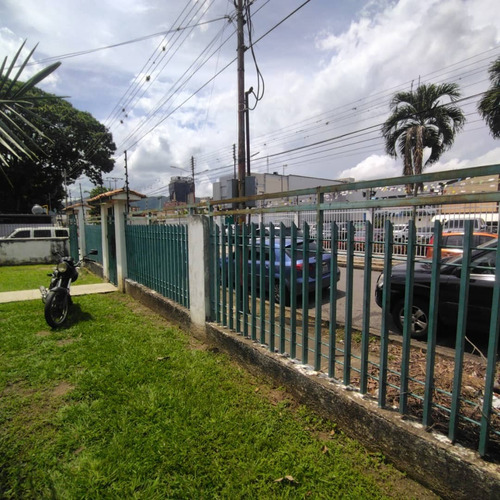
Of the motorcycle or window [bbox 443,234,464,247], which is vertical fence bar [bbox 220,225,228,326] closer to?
window [bbox 443,234,464,247]

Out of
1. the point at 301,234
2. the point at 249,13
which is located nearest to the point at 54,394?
the point at 301,234

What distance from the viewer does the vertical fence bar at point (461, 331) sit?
5.82 ft

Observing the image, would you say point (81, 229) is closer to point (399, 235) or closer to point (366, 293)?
point (399, 235)

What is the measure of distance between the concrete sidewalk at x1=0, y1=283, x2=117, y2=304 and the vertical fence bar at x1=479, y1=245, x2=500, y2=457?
750 centimetres

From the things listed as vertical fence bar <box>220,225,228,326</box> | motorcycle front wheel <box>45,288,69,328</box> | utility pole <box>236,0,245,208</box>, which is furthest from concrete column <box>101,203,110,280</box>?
vertical fence bar <box>220,225,228,326</box>

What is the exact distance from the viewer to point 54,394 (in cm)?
311

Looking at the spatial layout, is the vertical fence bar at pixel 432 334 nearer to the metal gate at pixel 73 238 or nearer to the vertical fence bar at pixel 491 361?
the vertical fence bar at pixel 491 361

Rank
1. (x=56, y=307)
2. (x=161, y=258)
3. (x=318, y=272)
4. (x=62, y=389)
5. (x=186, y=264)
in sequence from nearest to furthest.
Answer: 1. (x=318, y=272)
2. (x=62, y=389)
3. (x=186, y=264)
4. (x=56, y=307)
5. (x=161, y=258)

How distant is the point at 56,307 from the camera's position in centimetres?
501

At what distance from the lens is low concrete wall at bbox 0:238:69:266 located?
44.5ft

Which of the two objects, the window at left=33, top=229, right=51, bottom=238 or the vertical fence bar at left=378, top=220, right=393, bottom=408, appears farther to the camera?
the window at left=33, top=229, right=51, bottom=238

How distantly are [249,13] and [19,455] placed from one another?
31.8ft

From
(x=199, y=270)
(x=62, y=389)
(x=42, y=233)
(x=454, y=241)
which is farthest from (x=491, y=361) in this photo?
(x=42, y=233)

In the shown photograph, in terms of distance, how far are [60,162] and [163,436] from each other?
33615 mm
